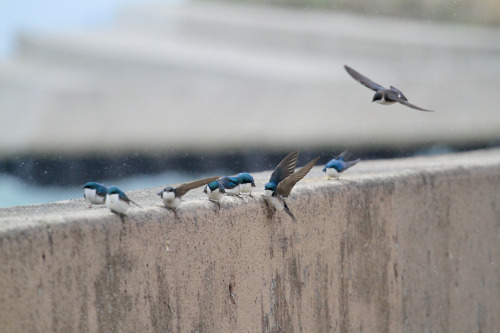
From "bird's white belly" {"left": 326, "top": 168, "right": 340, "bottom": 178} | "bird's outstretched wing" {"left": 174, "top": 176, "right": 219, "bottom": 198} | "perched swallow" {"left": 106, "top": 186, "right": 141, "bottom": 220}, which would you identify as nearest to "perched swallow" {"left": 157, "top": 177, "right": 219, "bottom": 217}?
"bird's outstretched wing" {"left": 174, "top": 176, "right": 219, "bottom": 198}

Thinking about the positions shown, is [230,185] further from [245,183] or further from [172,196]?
[172,196]

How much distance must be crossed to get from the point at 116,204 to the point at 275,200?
2.97ft

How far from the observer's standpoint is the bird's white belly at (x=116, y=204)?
109 inches

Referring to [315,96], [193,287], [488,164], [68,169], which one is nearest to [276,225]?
[193,287]

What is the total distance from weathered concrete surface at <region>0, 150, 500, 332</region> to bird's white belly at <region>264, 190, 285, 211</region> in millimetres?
61

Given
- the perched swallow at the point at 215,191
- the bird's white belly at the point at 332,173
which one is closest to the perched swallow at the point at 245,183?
the perched swallow at the point at 215,191

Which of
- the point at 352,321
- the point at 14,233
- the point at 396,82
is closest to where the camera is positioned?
the point at 14,233

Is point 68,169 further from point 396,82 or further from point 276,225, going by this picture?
point 276,225

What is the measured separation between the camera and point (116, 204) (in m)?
2.78

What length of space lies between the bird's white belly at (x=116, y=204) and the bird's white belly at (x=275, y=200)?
2.72ft

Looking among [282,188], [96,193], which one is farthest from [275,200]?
[96,193]

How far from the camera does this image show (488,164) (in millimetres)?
5160

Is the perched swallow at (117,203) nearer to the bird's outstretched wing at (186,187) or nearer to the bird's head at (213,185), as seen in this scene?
the bird's outstretched wing at (186,187)

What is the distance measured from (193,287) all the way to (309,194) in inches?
37.6
